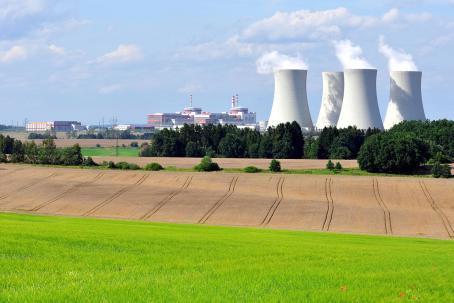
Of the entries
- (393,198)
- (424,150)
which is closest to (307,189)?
(393,198)

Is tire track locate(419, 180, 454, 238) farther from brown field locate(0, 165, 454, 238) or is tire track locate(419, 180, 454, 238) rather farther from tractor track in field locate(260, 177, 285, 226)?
tractor track in field locate(260, 177, 285, 226)

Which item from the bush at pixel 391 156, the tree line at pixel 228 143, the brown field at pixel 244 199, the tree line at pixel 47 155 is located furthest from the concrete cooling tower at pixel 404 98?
the tree line at pixel 47 155

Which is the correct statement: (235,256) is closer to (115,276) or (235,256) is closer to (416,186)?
(115,276)

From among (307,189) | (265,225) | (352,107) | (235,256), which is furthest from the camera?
(352,107)

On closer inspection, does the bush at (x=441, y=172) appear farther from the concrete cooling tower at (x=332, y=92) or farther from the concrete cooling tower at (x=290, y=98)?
the concrete cooling tower at (x=332, y=92)

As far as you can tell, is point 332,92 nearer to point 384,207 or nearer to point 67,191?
point 67,191
